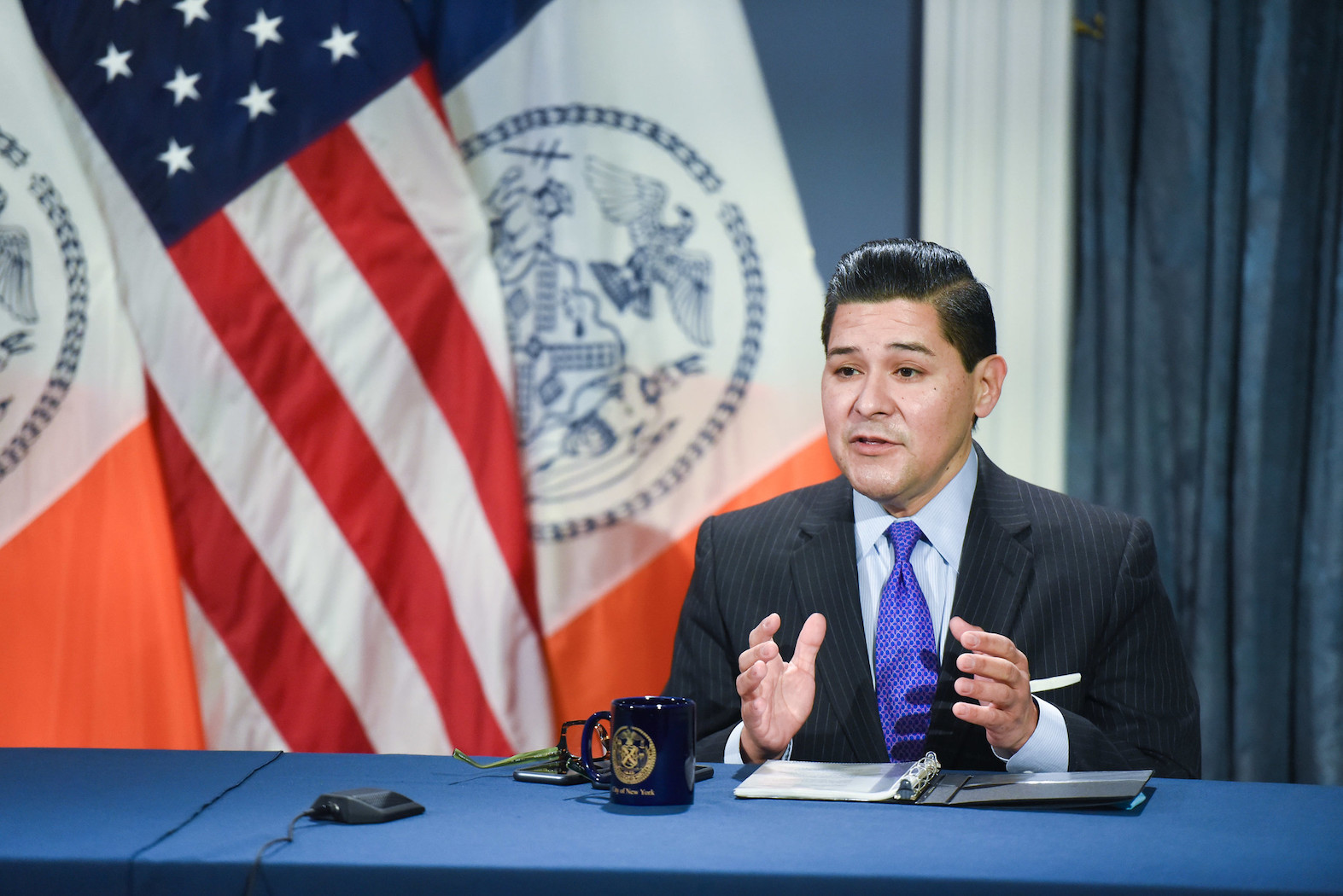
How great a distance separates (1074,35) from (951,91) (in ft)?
0.93

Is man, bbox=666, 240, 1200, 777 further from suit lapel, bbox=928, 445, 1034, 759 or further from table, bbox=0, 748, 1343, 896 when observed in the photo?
table, bbox=0, 748, 1343, 896

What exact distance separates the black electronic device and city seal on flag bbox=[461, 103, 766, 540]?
149 centimetres

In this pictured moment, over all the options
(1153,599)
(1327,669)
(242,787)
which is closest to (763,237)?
(1153,599)

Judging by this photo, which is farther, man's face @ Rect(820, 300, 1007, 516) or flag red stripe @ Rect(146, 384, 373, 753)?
flag red stripe @ Rect(146, 384, 373, 753)

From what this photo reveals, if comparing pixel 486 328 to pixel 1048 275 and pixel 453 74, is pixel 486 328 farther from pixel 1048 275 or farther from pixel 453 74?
pixel 1048 275

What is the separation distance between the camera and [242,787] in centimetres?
121

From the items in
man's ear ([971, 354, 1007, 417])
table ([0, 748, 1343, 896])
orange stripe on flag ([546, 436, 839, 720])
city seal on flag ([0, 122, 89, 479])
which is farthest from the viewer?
orange stripe on flag ([546, 436, 839, 720])

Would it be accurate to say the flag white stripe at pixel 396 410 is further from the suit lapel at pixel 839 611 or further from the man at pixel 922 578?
the suit lapel at pixel 839 611

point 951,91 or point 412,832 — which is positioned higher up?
point 951,91

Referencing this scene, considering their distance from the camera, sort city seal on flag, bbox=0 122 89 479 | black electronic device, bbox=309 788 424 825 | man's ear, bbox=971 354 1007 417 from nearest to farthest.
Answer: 1. black electronic device, bbox=309 788 424 825
2. man's ear, bbox=971 354 1007 417
3. city seal on flag, bbox=0 122 89 479

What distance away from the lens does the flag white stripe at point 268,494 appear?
2.48 metres

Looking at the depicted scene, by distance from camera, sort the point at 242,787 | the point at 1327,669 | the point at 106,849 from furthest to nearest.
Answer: the point at 1327,669 → the point at 242,787 → the point at 106,849

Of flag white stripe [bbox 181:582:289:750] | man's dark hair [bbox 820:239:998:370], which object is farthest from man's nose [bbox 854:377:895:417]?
flag white stripe [bbox 181:582:289:750]

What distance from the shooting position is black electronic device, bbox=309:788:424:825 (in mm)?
1061
